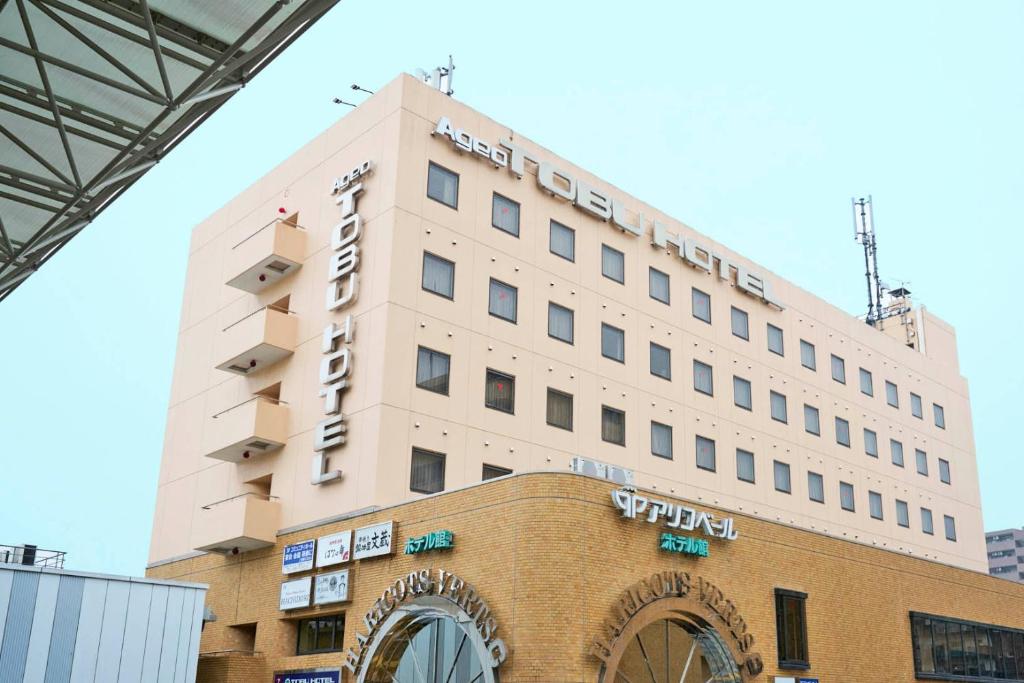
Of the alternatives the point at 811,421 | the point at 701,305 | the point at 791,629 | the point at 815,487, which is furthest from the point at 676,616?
the point at 811,421

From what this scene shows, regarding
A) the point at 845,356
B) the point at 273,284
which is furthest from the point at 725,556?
the point at 845,356

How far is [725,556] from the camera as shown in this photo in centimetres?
3052

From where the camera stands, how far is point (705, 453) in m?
43.7

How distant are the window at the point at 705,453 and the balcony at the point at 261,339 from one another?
16.4 metres

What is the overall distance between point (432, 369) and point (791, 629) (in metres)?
13.4

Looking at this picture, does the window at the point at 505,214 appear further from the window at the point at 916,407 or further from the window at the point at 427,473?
the window at the point at 916,407

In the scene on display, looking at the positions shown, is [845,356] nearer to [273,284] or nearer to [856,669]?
[856,669]

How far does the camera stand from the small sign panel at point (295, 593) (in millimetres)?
33237

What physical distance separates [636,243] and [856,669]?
1822 centimetres

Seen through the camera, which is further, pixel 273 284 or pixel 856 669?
pixel 273 284

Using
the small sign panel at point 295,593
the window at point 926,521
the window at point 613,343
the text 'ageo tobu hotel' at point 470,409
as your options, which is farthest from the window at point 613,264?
the window at point 926,521

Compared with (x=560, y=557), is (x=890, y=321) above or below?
above

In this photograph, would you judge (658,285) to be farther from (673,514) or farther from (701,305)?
(673,514)

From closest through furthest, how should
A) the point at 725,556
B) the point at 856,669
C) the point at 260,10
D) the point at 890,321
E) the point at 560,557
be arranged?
the point at 260,10 < the point at 560,557 < the point at 725,556 < the point at 856,669 < the point at 890,321
